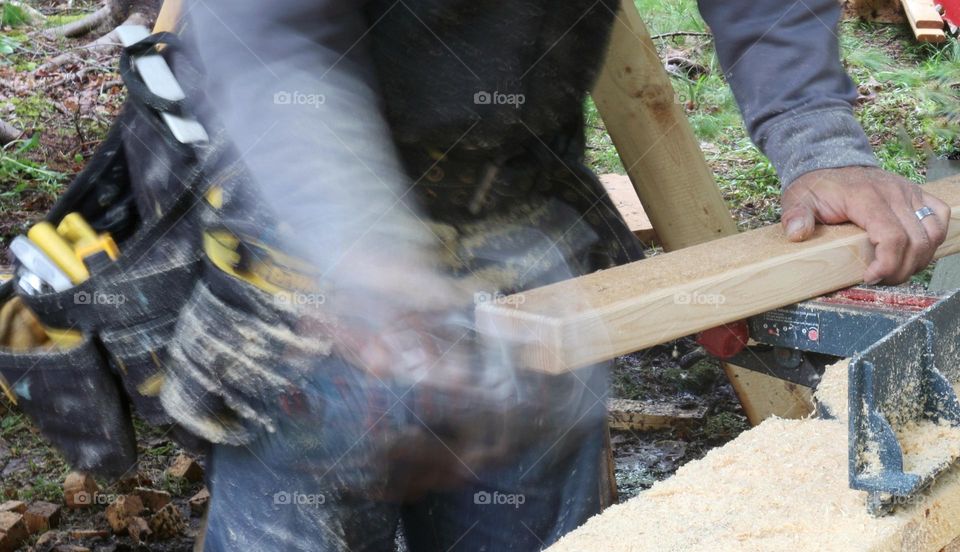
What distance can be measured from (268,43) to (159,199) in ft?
1.34

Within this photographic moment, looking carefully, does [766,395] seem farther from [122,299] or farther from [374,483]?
[122,299]

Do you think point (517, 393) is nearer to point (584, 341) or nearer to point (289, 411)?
point (584, 341)

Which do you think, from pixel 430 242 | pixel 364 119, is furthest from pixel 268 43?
pixel 430 242

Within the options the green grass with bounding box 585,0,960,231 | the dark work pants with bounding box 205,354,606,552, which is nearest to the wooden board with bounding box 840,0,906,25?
the green grass with bounding box 585,0,960,231

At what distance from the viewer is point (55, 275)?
1719 millimetres

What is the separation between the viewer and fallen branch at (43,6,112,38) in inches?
251

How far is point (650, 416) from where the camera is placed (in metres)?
3.38

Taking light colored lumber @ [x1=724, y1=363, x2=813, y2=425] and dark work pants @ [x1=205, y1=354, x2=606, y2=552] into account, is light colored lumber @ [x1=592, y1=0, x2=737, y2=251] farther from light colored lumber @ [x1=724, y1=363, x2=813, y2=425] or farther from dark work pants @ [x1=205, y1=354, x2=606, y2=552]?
dark work pants @ [x1=205, y1=354, x2=606, y2=552]

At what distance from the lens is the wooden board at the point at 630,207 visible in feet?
11.7

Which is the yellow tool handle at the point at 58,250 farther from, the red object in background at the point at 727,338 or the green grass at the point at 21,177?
the green grass at the point at 21,177

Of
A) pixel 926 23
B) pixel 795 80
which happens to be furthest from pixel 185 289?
pixel 926 23

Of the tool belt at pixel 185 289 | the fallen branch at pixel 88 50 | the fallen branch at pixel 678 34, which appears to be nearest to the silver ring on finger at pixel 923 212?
→ the tool belt at pixel 185 289

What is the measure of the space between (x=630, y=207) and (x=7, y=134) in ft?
10.0

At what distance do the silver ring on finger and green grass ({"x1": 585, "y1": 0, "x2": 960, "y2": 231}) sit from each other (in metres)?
2.35
